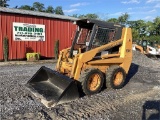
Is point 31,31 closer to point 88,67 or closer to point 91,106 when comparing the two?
point 88,67

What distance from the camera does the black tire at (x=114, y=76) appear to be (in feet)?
24.9

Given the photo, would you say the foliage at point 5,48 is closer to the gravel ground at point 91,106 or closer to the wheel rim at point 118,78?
the gravel ground at point 91,106

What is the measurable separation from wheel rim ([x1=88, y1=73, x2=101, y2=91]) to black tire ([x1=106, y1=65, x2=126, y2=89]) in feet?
1.59

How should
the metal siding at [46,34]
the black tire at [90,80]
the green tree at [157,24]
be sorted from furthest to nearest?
1. the green tree at [157,24]
2. the metal siding at [46,34]
3. the black tire at [90,80]

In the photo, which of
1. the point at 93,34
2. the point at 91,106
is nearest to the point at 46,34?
the point at 93,34

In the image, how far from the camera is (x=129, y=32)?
8547mm

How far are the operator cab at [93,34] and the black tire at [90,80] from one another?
0.91 meters

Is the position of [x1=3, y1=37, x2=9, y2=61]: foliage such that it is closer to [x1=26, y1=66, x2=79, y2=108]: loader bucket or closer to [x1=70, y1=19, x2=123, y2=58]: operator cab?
[x1=70, y1=19, x2=123, y2=58]: operator cab

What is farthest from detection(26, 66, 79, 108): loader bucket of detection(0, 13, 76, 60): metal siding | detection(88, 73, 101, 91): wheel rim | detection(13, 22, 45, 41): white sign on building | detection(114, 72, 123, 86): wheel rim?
detection(13, 22, 45, 41): white sign on building

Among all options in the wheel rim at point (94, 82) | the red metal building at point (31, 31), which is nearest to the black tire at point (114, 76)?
the wheel rim at point (94, 82)

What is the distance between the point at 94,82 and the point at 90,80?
221mm

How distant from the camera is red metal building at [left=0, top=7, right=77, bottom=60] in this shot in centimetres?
1648

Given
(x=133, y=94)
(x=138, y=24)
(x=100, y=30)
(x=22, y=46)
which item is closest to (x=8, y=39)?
(x=22, y=46)

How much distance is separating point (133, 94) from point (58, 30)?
1284cm
